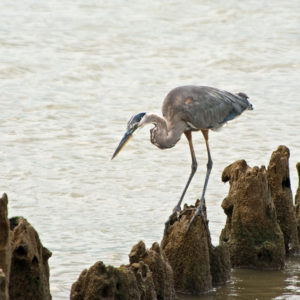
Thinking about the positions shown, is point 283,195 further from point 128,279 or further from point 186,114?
point 128,279

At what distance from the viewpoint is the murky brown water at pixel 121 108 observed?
11.5 metres

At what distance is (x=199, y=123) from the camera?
35.0ft

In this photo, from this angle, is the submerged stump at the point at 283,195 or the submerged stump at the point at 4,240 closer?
the submerged stump at the point at 4,240

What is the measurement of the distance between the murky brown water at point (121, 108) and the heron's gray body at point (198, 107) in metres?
1.55

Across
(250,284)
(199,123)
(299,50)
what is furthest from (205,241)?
(299,50)

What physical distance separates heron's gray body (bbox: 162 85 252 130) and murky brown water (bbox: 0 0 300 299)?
1.55 m

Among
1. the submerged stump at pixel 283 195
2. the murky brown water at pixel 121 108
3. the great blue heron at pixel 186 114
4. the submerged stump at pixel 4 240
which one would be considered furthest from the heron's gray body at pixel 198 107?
the submerged stump at pixel 4 240

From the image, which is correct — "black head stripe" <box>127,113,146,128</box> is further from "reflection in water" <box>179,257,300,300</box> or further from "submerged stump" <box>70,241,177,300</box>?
"submerged stump" <box>70,241,177,300</box>

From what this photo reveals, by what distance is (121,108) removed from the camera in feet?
61.3

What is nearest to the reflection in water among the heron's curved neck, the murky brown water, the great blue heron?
the murky brown water

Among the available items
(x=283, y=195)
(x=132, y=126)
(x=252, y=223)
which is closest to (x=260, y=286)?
(x=252, y=223)

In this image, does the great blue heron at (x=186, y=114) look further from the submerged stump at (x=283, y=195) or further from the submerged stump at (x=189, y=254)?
the submerged stump at (x=189, y=254)

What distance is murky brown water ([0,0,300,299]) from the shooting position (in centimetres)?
1148

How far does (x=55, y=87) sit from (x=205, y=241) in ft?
40.6
